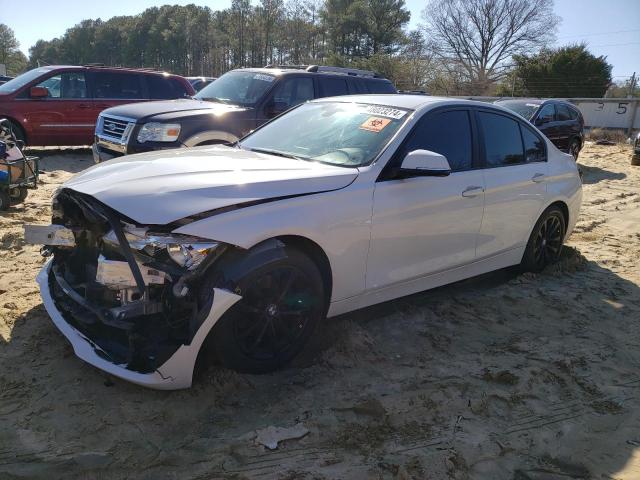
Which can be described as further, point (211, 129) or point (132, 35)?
point (132, 35)

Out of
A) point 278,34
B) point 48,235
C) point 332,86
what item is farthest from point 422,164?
point 278,34

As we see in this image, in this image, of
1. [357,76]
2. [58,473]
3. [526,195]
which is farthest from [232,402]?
[357,76]

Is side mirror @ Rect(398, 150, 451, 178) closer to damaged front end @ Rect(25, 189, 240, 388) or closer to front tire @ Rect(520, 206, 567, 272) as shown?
damaged front end @ Rect(25, 189, 240, 388)

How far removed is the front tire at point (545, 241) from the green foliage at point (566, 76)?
32.7 metres

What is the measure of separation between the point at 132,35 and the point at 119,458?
277 ft

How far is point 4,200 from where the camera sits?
21.5 ft

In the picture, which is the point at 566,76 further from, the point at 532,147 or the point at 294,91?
the point at 532,147

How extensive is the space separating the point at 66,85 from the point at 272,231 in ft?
32.5

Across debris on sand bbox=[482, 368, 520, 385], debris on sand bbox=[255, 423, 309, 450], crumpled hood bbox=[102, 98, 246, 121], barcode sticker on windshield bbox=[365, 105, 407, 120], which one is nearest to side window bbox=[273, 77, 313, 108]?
crumpled hood bbox=[102, 98, 246, 121]

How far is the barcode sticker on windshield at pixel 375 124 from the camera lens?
13.0 ft

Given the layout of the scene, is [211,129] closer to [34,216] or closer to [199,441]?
[34,216]

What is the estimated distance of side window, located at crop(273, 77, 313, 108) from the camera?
8.03 meters

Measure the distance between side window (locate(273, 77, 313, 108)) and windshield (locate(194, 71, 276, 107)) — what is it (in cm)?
18

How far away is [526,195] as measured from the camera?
4.91 meters
